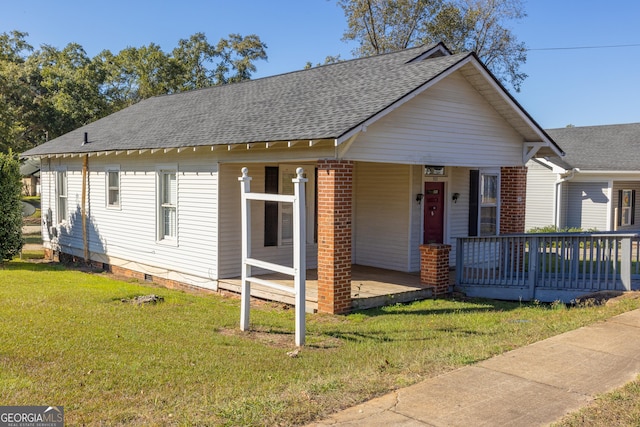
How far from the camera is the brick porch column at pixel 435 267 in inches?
444

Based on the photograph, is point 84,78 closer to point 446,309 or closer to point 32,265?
point 32,265

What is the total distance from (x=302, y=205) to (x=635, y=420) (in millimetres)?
4669

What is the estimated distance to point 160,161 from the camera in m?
13.4

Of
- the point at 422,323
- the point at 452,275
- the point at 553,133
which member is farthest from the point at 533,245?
the point at 553,133

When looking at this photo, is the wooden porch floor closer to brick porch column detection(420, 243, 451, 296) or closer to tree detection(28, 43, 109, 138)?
brick porch column detection(420, 243, 451, 296)

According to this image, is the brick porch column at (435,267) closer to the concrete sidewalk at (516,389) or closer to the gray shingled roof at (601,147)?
the concrete sidewalk at (516,389)

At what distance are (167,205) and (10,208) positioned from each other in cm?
575

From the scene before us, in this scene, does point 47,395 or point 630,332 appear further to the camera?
point 630,332

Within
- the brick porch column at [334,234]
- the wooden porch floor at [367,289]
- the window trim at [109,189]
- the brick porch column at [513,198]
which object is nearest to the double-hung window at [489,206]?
the brick porch column at [513,198]

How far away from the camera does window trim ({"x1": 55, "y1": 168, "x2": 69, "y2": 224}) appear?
17812mm

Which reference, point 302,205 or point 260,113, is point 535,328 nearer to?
point 302,205

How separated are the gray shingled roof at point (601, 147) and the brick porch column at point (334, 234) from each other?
16241 millimetres

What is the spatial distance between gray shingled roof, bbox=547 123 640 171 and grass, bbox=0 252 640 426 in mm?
14444

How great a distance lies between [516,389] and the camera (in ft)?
17.0
